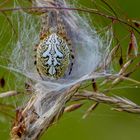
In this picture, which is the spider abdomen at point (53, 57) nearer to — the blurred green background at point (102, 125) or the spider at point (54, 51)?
the spider at point (54, 51)

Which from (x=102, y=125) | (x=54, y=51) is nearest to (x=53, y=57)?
(x=54, y=51)

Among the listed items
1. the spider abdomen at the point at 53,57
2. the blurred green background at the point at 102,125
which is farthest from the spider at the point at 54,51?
the blurred green background at the point at 102,125

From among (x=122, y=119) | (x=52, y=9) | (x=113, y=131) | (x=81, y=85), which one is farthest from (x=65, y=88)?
(x=122, y=119)

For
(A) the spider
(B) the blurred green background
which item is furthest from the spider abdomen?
(B) the blurred green background

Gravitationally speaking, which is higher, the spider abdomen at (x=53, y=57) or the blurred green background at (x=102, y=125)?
the spider abdomen at (x=53, y=57)

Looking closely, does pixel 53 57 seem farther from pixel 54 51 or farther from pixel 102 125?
pixel 102 125

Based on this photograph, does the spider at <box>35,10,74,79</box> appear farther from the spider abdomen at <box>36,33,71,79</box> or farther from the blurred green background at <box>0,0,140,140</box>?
the blurred green background at <box>0,0,140,140</box>

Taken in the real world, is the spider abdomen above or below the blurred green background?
above

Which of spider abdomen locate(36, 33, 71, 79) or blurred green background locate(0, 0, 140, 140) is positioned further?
blurred green background locate(0, 0, 140, 140)

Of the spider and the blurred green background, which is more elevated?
the spider
